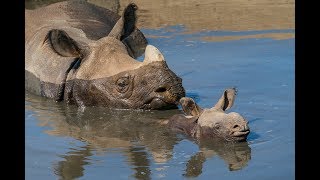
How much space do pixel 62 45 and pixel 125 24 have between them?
1.00 m

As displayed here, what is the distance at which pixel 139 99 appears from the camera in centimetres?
738

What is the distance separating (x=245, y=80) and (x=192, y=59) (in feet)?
5.16

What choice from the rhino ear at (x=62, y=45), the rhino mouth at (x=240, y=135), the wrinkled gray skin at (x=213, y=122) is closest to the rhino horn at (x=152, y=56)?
the wrinkled gray skin at (x=213, y=122)

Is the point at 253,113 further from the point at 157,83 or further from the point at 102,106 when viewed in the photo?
the point at 102,106

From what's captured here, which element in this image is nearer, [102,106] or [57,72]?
[102,106]

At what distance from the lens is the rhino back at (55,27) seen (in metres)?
8.24

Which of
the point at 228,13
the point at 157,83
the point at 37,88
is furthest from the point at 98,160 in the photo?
the point at 228,13

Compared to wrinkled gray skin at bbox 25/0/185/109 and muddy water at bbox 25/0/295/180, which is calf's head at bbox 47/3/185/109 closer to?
wrinkled gray skin at bbox 25/0/185/109

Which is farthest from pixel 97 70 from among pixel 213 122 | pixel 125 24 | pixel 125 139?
pixel 213 122

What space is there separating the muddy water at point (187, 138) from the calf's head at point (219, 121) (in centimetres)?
10

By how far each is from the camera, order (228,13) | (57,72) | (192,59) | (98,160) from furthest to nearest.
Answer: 1. (228,13)
2. (192,59)
3. (57,72)
4. (98,160)

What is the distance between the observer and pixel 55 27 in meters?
9.41

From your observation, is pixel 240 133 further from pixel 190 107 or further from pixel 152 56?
pixel 152 56

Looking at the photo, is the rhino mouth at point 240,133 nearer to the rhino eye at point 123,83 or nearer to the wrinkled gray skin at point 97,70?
the wrinkled gray skin at point 97,70
